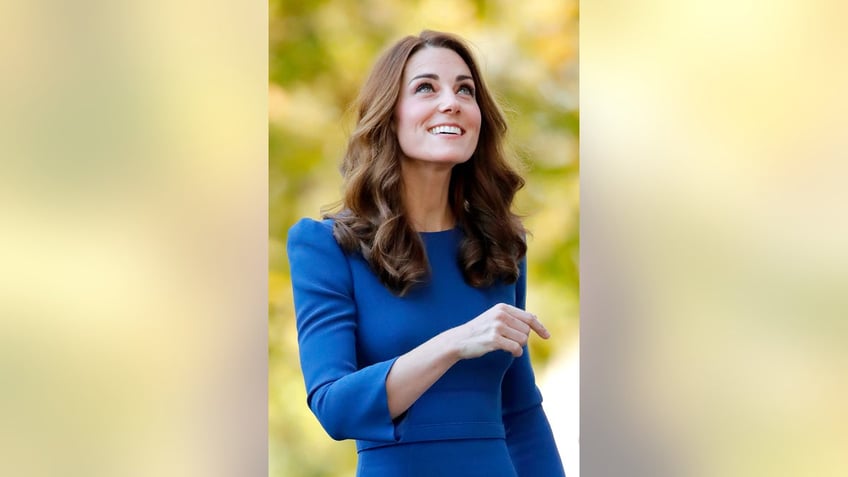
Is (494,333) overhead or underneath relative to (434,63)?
underneath

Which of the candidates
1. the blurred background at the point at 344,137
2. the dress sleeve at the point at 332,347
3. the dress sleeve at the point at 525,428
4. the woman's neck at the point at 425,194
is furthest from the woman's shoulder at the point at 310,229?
the blurred background at the point at 344,137

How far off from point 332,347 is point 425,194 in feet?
1.01

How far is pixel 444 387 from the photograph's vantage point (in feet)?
4.51

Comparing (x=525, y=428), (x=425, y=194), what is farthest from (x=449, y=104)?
(x=525, y=428)

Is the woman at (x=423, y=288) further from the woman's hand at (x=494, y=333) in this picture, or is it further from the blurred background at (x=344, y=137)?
the blurred background at (x=344, y=137)

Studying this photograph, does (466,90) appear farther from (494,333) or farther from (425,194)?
(494,333)

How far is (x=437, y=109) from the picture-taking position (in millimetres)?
1432

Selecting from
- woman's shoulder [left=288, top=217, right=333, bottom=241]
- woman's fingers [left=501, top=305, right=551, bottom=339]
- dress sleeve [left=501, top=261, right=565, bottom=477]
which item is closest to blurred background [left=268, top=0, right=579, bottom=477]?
dress sleeve [left=501, top=261, right=565, bottom=477]

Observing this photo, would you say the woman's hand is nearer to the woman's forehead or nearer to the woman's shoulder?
the woman's shoulder

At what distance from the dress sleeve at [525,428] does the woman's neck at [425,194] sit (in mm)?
247
